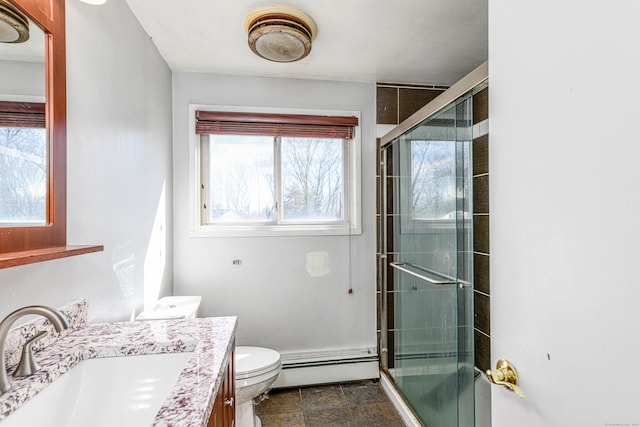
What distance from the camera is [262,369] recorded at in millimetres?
1807

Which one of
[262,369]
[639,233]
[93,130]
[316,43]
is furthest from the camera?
[316,43]

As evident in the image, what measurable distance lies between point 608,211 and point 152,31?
215 cm

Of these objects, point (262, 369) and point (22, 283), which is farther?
point (262, 369)

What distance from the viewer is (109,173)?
139cm

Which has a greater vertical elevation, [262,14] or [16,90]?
[262,14]

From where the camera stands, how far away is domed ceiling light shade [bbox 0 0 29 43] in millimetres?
844

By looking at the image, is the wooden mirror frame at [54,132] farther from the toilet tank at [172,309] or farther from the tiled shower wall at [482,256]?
the tiled shower wall at [482,256]

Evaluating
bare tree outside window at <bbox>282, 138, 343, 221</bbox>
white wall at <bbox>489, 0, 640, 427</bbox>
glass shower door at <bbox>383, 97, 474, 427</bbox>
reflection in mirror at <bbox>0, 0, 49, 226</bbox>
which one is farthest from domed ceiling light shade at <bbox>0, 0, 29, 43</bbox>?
bare tree outside window at <bbox>282, 138, 343, 221</bbox>

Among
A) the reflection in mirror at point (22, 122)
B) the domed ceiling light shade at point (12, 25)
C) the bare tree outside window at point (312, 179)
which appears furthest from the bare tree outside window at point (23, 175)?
the bare tree outside window at point (312, 179)

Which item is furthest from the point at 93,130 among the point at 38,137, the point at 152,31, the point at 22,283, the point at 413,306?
the point at 413,306

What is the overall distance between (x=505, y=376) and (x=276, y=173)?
201 cm

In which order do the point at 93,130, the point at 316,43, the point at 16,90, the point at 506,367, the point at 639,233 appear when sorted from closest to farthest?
the point at 639,233, the point at 506,367, the point at 16,90, the point at 93,130, the point at 316,43

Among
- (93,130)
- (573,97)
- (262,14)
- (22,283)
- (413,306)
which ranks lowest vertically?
(413,306)

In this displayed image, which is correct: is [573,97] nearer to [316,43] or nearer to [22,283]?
[22,283]
